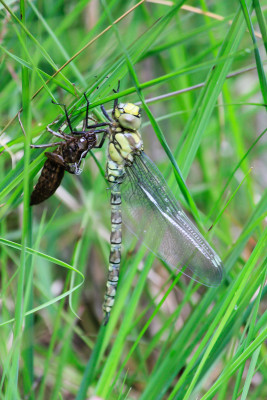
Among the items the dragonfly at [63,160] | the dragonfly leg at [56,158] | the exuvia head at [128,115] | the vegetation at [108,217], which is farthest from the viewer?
the exuvia head at [128,115]

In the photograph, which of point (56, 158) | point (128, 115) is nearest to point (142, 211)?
point (128, 115)

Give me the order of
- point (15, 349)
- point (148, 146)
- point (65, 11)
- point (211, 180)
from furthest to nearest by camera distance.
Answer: point (148, 146)
point (211, 180)
point (65, 11)
point (15, 349)

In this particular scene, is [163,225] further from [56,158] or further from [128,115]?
[56,158]

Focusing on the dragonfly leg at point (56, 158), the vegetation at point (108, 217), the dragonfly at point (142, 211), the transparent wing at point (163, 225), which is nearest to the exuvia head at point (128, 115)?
the dragonfly at point (142, 211)

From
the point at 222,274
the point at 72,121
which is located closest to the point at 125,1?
the point at 72,121

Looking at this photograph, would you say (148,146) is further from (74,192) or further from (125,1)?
(125,1)

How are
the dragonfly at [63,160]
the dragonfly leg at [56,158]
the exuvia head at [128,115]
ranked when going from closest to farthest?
1. the dragonfly leg at [56,158]
2. the dragonfly at [63,160]
3. the exuvia head at [128,115]

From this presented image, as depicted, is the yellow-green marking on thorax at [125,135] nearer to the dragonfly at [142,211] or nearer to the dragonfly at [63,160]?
the dragonfly at [142,211]
